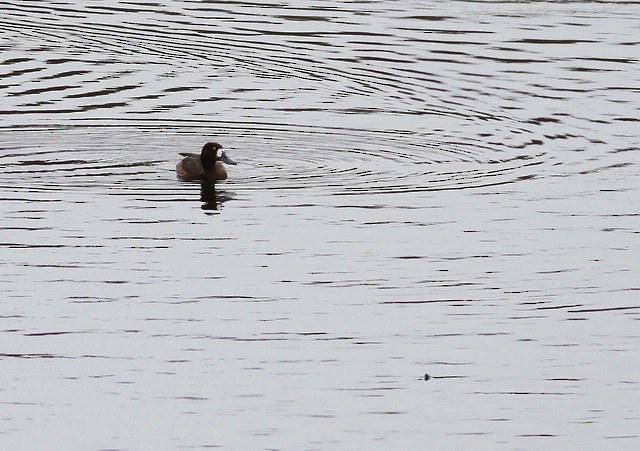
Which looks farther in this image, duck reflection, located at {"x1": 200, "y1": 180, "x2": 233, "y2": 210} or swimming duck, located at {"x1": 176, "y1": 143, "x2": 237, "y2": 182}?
swimming duck, located at {"x1": 176, "y1": 143, "x2": 237, "y2": 182}

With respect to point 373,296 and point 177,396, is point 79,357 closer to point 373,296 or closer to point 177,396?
point 177,396

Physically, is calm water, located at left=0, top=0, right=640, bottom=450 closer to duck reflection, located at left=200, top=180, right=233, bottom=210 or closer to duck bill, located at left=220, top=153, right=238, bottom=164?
duck reflection, located at left=200, top=180, right=233, bottom=210

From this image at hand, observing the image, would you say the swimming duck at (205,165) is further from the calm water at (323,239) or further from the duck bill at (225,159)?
the calm water at (323,239)

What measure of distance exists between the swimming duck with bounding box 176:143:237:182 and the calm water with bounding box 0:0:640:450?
21cm

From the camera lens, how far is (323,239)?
53.2 feet

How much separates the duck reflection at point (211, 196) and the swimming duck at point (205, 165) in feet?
0.39

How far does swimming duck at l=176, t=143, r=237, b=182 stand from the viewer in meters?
19.7

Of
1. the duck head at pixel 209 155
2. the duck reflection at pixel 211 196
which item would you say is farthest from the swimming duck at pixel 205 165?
the duck reflection at pixel 211 196

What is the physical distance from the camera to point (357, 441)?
35.1ft

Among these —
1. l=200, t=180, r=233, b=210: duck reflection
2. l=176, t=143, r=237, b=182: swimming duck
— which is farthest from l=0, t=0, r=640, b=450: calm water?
l=176, t=143, r=237, b=182: swimming duck

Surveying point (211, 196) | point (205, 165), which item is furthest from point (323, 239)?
point (205, 165)

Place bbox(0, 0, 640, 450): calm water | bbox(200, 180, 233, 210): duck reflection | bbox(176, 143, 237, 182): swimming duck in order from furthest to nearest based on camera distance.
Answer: bbox(176, 143, 237, 182): swimming duck, bbox(200, 180, 233, 210): duck reflection, bbox(0, 0, 640, 450): calm water

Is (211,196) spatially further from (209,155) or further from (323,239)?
(323,239)

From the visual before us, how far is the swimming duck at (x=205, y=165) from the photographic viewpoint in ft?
64.5
